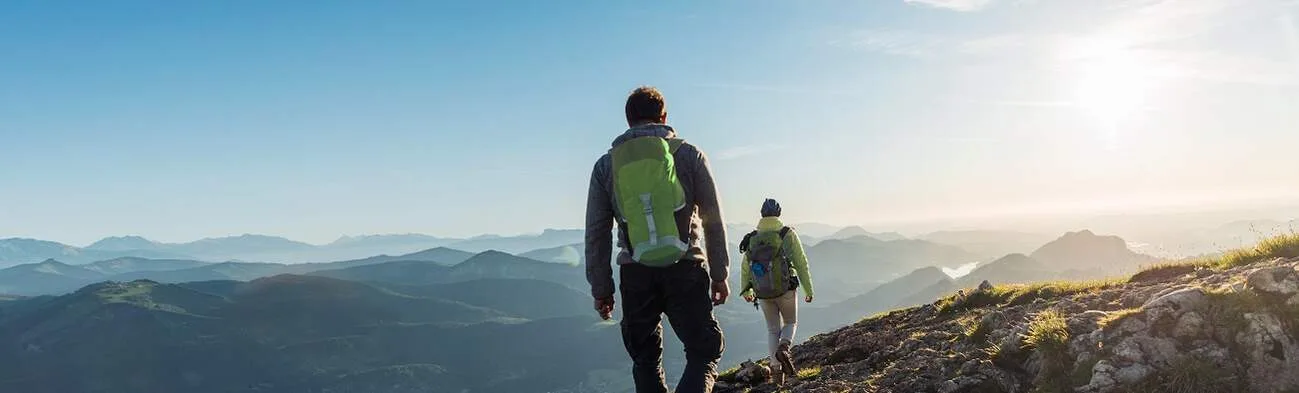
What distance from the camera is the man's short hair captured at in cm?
658

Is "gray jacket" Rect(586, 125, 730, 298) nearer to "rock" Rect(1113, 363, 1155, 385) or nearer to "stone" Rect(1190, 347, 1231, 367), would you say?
"rock" Rect(1113, 363, 1155, 385)

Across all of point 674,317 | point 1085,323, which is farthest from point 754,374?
point 674,317

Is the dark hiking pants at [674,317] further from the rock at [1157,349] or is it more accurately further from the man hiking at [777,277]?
the man hiking at [777,277]

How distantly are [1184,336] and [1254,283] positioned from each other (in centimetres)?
92

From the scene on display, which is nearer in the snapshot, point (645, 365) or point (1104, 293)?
point (645, 365)

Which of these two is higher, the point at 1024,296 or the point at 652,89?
the point at 652,89

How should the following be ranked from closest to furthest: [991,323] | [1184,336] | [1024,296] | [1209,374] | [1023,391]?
[1209,374], [1184,336], [1023,391], [991,323], [1024,296]

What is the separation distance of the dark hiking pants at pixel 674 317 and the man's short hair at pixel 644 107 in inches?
60.9

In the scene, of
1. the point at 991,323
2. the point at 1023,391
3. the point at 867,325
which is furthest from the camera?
the point at 867,325

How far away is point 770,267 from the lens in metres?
11.1

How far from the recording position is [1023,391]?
250 inches

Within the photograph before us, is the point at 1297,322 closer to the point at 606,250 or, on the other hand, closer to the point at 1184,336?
the point at 1184,336

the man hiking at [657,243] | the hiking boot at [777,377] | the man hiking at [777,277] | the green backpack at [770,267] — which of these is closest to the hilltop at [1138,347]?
the hiking boot at [777,377]

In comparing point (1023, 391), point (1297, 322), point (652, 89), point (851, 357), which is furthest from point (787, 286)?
point (1297, 322)
